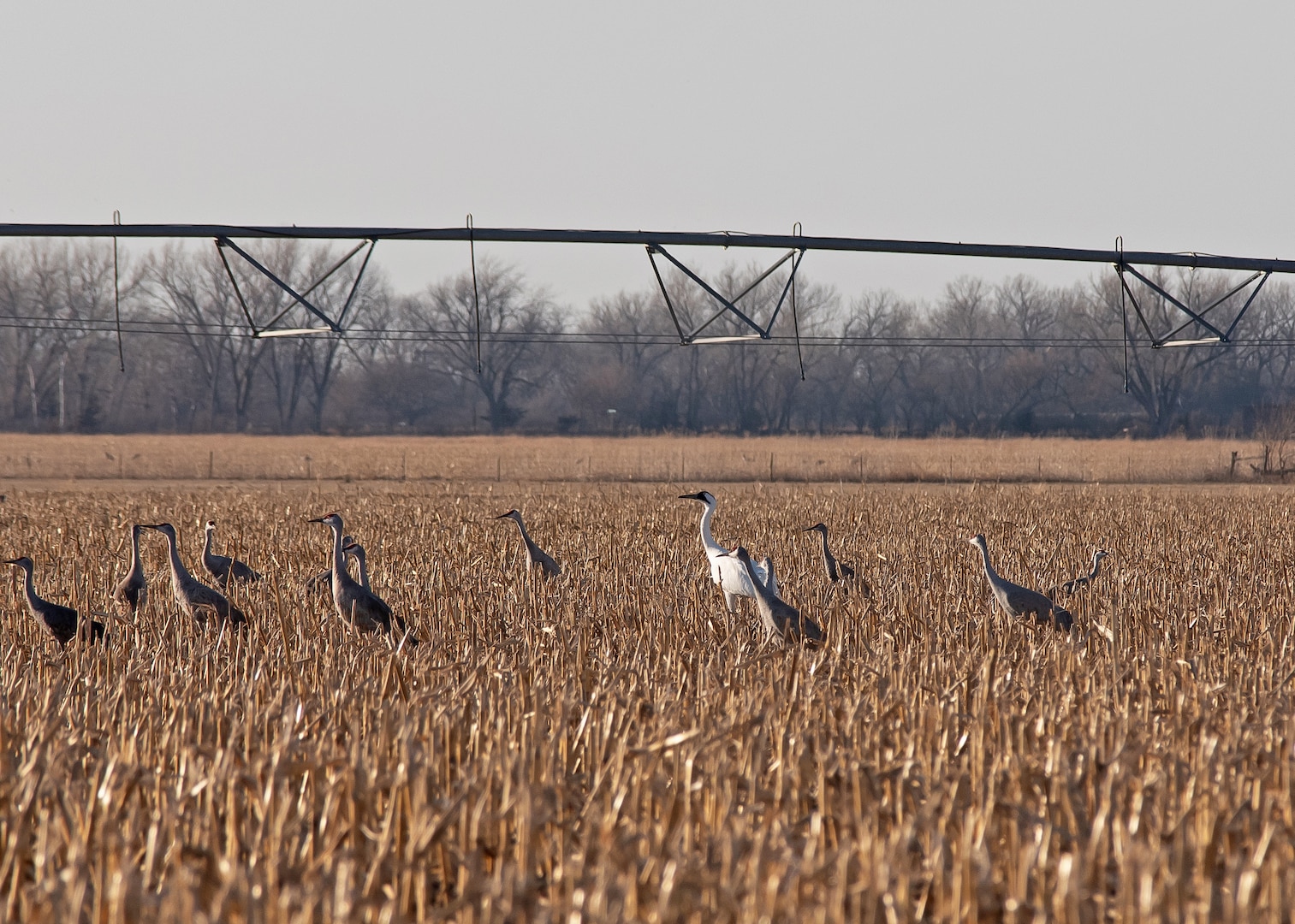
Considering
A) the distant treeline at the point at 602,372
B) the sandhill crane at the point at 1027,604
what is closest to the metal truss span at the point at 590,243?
the sandhill crane at the point at 1027,604

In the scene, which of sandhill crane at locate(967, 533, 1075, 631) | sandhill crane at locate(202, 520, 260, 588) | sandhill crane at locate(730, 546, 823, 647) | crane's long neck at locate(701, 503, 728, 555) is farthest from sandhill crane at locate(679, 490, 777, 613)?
sandhill crane at locate(202, 520, 260, 588)

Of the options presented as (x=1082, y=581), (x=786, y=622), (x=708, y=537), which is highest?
(x=708, y=537)

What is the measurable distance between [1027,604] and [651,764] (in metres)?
5.16

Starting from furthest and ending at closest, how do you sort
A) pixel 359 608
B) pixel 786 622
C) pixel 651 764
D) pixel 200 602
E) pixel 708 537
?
pixel 708 537 < pixel 200 602 < pixel 359 608 < pixel 786 622 < pixel 651 764

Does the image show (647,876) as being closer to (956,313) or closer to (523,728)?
(523,728)

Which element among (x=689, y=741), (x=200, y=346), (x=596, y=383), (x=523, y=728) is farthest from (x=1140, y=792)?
(x=200, y=346)

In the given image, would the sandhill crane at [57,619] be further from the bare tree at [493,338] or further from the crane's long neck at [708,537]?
the bare tree at [493,338]

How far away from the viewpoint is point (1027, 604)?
8.69 m

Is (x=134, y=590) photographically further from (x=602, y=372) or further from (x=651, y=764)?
(x=602, y=372)

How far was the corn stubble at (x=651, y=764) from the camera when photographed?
10.7 ft

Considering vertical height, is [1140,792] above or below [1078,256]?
below

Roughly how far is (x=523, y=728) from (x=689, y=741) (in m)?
0.63

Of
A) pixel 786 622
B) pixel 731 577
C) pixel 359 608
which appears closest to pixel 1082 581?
pixel 731 577

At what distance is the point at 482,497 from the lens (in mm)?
24203
